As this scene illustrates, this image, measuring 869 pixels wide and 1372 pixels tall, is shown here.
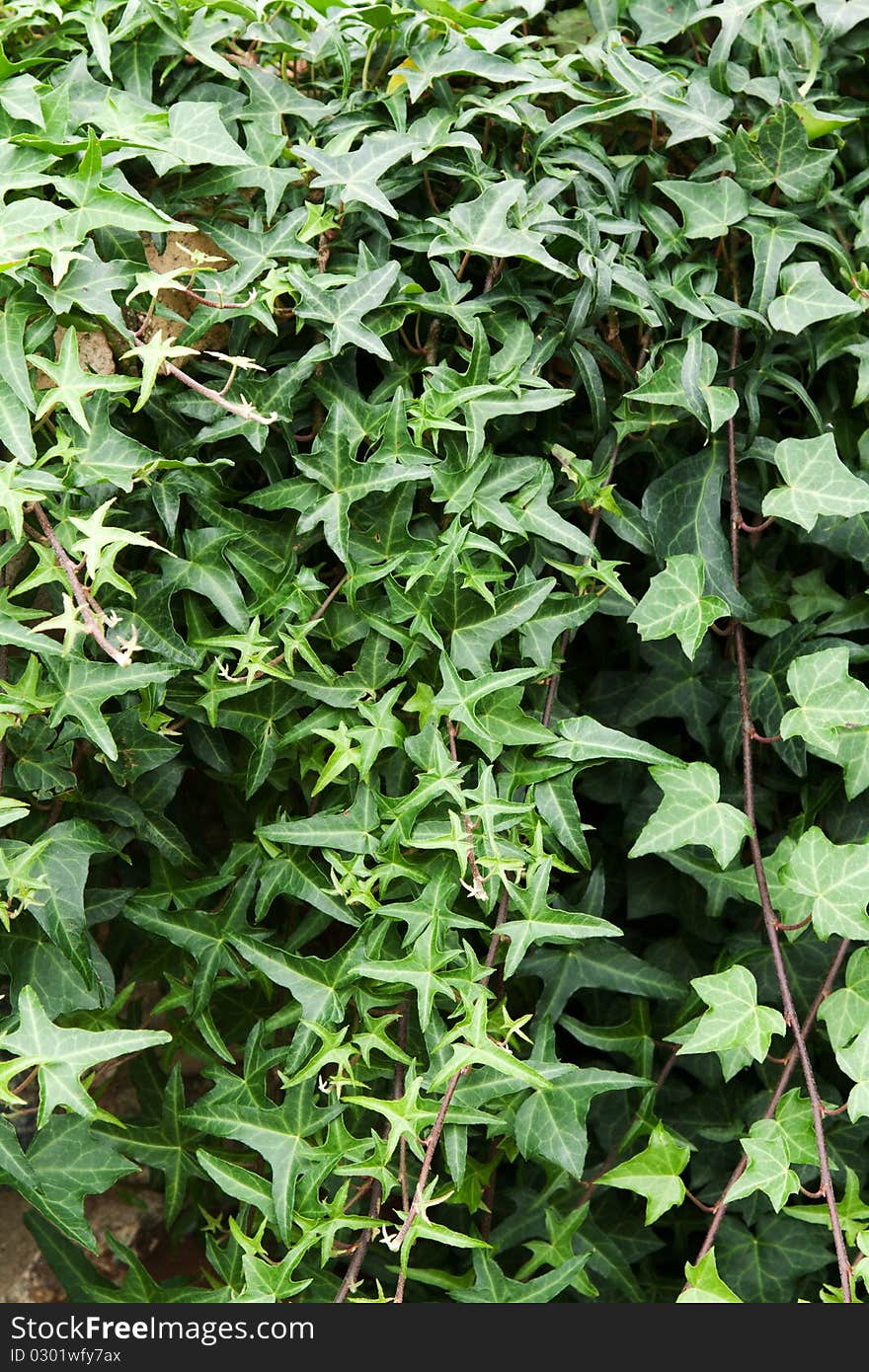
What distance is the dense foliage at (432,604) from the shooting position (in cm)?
104

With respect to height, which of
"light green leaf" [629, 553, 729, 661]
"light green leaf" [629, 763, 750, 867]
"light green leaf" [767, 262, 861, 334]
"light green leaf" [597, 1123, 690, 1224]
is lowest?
"light green leaf" [597, 1123, 690, 1224]

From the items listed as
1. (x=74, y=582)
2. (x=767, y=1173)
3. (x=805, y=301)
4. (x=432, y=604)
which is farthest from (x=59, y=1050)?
(x=805, y=301)

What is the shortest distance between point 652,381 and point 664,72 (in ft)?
1.22

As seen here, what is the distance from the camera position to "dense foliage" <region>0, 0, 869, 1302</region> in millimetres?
1038

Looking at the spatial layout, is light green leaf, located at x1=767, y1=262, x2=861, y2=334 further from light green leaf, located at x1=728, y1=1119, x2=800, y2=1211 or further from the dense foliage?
light green leaf, located at x1=728, y1=1119, x2=800, y2=1211

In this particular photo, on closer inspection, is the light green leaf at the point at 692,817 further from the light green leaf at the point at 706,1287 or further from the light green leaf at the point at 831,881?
the light green leaf at the point at 706,1287

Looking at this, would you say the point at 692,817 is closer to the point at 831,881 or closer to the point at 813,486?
the point at 831,881

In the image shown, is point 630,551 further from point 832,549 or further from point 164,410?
point 164,410

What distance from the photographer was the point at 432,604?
3.60ft

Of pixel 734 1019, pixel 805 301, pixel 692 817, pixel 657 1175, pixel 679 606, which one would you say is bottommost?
pixel 657 1175

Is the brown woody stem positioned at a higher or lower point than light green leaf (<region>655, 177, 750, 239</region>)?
lower

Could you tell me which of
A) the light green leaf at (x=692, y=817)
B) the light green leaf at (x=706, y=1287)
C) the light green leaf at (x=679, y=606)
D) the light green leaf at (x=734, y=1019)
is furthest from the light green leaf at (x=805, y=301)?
the light green leaf at (x=706, y=1287)

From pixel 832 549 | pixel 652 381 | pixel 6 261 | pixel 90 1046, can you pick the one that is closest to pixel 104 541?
pixel 6 261

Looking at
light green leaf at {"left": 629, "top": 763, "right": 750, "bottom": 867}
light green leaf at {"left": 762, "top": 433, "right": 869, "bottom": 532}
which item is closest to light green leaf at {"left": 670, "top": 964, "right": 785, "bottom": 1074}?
light green leaf at {"left": 629, "top": 763, "right": 750, "bottom": 867}
